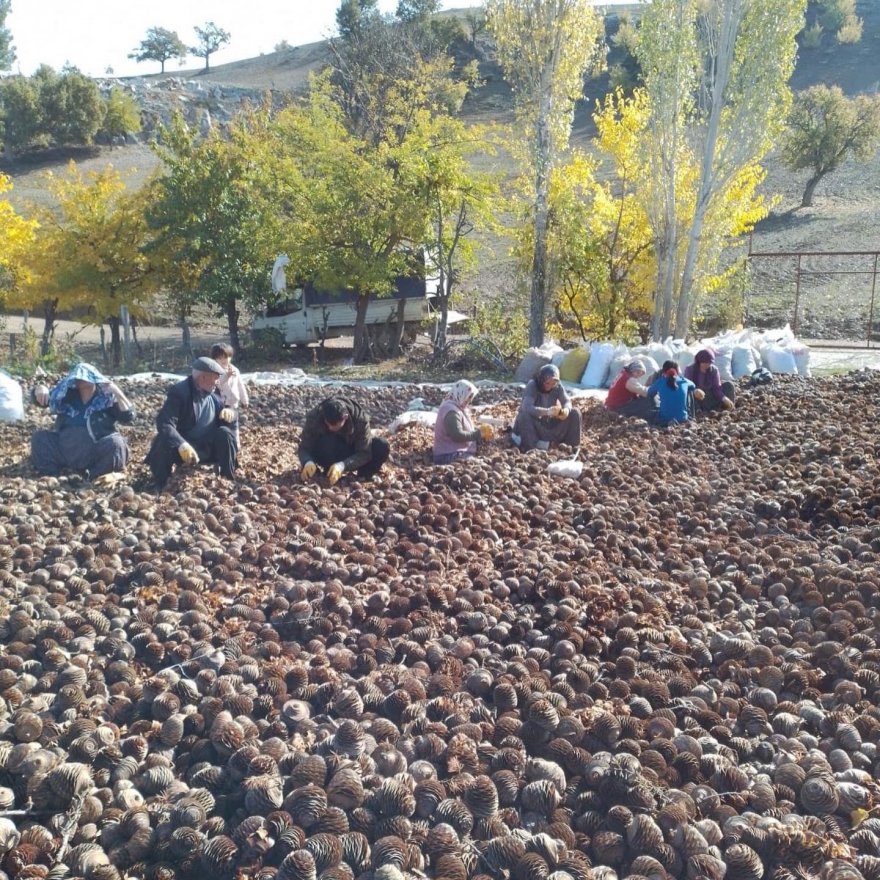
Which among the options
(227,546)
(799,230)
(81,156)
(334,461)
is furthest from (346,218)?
(81,156)

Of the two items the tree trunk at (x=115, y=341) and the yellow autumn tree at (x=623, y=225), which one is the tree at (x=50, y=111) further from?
the yellow autumn tree at (x=623, y=225)

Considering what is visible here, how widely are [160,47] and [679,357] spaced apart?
6802 centimetres

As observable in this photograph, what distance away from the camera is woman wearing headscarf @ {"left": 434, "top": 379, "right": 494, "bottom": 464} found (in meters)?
6.99

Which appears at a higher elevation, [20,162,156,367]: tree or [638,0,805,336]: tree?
[638,0,805,336]: tree

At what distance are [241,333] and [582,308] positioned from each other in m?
10.7

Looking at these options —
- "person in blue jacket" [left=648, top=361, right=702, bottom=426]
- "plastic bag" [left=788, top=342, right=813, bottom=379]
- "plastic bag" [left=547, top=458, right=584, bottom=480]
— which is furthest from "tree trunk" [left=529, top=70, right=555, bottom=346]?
"plastic bag" [left=547, top=458, right=584, bottom=480]

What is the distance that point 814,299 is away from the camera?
21125 millimetres

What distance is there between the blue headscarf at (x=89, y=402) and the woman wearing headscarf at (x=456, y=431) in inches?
99.1

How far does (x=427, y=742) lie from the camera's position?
3.19 m

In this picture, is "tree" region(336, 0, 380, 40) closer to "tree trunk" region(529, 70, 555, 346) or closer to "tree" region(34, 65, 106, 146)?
"tree" region(34, 65, 106, 146)

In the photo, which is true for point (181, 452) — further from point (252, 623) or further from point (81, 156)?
point (81, 156)

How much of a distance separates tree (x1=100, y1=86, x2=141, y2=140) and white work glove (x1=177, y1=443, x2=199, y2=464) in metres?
43.6

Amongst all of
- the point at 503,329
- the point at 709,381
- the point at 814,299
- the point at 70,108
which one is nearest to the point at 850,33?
the point at 814,299

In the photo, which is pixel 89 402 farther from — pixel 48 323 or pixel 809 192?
pixel 809 192
